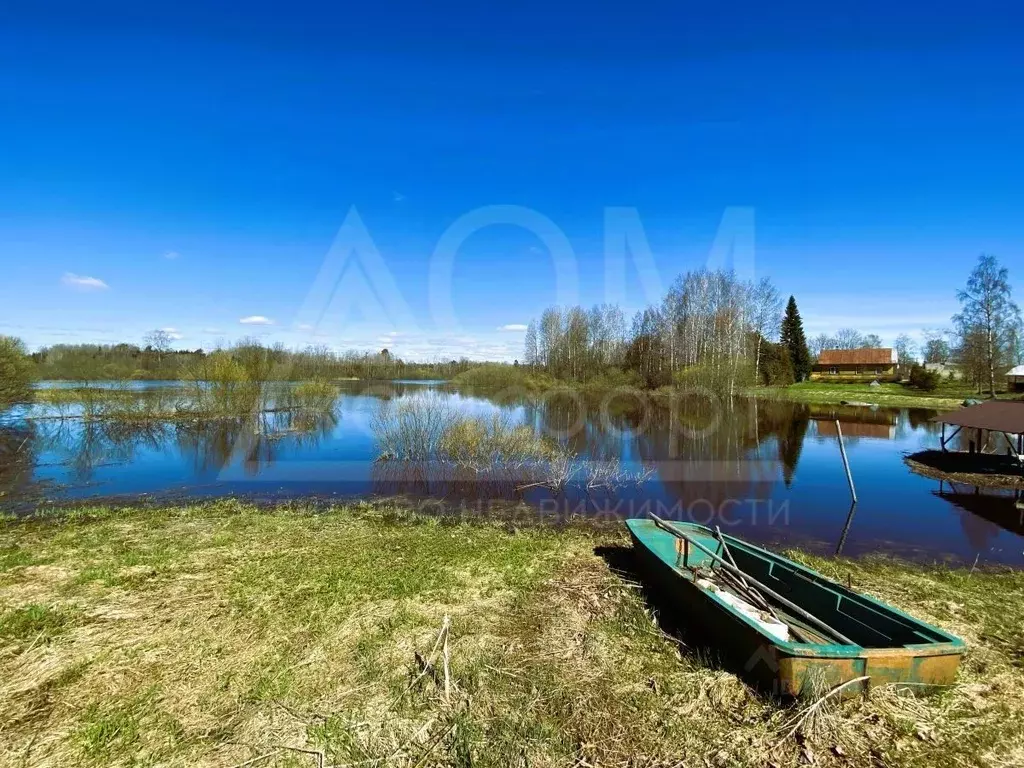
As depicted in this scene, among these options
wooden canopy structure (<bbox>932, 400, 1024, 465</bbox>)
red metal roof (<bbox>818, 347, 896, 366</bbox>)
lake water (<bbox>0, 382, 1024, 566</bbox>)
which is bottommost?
lake water (<bbox>0, 382, 1024, 566</bbox>)

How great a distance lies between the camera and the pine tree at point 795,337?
183 feet

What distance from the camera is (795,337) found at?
55812 mm

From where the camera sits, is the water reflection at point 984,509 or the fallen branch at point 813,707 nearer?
the fallen branch at point 813,707

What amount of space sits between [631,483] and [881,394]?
4218cm

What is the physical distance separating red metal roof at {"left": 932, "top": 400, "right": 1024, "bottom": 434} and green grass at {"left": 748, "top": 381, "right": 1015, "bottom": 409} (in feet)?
71.3

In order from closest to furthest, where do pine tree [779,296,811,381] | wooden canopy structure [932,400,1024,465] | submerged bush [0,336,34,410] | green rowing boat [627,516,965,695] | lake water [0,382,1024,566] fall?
1. green rowing boat [627,516,965,695]
2. lake water [0,382,1024,566]
3. wooden canopy structure [932,400,1024,465]
4. submerged bush [0,336,34,410]
5. pine tree [779,296,811,381]

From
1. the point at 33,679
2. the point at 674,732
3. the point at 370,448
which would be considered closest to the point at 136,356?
the point at 370,448

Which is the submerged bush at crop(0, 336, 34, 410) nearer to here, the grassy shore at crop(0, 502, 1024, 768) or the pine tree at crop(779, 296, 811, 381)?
the grassy shore at crop(0, 502, 1024, 768)

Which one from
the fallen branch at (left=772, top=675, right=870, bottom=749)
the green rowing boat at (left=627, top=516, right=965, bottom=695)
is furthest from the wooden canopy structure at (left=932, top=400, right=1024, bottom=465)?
the fallen branch at (left=772, top=675, right=870, bottom=749)

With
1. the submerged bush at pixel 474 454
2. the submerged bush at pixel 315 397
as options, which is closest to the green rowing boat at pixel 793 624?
the submerged bush at pixel 474 454

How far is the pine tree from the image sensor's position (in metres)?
55.7

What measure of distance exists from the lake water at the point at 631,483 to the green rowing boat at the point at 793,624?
3872mm

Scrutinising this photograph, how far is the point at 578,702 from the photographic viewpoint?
450cm

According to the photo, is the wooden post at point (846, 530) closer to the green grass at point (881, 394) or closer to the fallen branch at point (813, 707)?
the fallen branch at point (813, 707)
